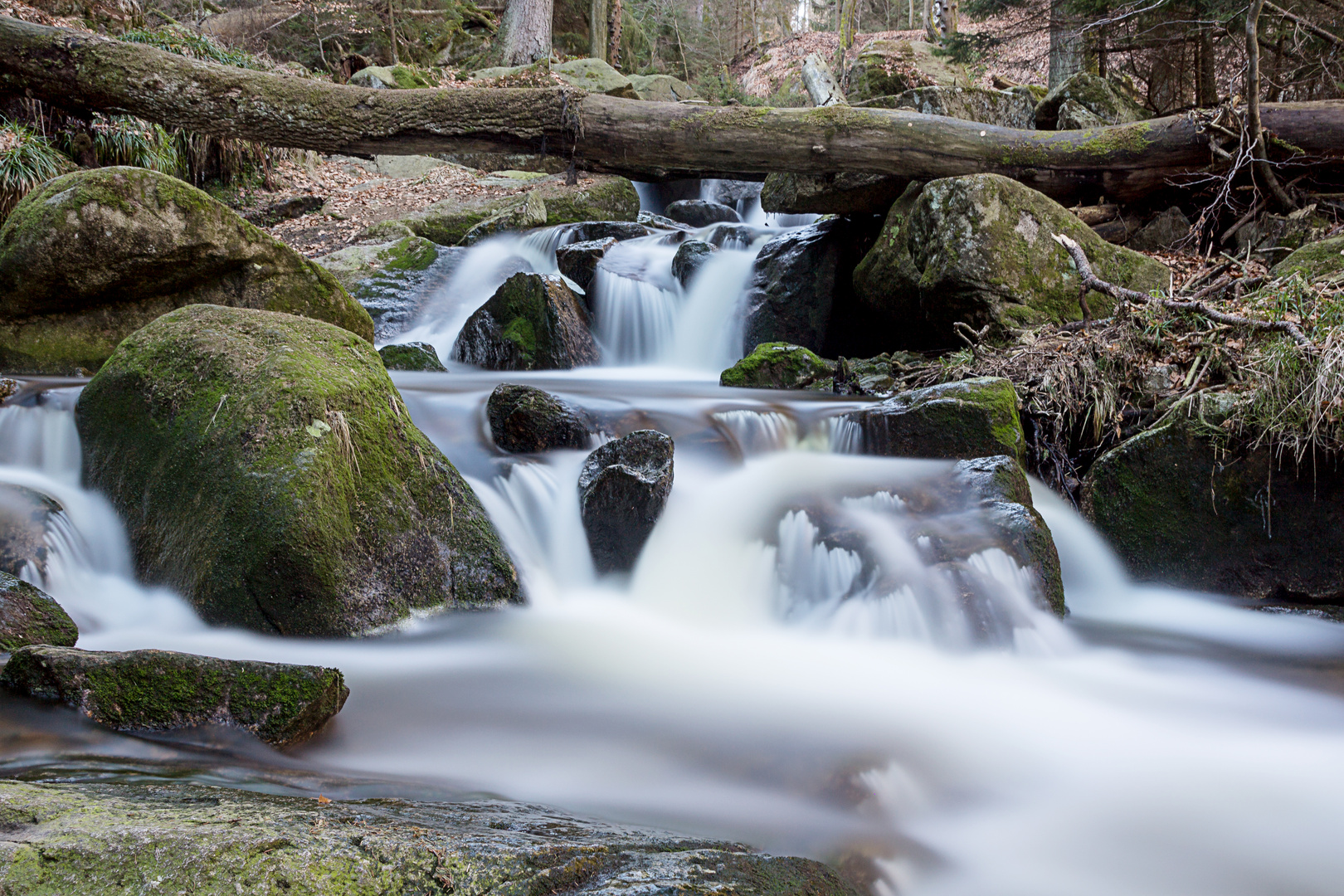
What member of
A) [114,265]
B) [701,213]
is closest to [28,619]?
[114,265]

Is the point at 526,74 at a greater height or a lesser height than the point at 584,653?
greater

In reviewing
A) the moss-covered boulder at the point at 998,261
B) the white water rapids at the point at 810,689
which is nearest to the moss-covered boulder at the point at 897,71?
the moss-covered boulder at the point at 998,261

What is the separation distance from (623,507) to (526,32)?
60.7 ft

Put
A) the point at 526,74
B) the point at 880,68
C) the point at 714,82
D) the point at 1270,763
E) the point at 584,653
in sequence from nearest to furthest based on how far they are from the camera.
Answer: the point at 1270,763 → the point at 584,653 → the point at 880,68 → the point at 526,74 → the point at 714,82

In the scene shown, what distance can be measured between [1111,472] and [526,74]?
52.5ft

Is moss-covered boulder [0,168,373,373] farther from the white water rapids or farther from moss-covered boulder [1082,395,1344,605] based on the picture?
moss-covered boulder [1082,395,1344,605]

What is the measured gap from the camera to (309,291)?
6625 millimetres

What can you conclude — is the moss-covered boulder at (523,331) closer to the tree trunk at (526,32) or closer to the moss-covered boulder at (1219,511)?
the moss-covered boulder at (1219,511)

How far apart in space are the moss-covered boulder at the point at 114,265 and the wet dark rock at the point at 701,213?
25.6 feet

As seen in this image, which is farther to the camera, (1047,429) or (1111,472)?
(1047,429)

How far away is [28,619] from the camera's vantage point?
2896mm

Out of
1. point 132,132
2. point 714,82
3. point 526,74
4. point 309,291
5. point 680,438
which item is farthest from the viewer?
point 714,82

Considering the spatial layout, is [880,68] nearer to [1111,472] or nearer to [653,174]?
[653,174]

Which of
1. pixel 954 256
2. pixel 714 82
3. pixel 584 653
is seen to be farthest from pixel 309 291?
pixel 714 82
